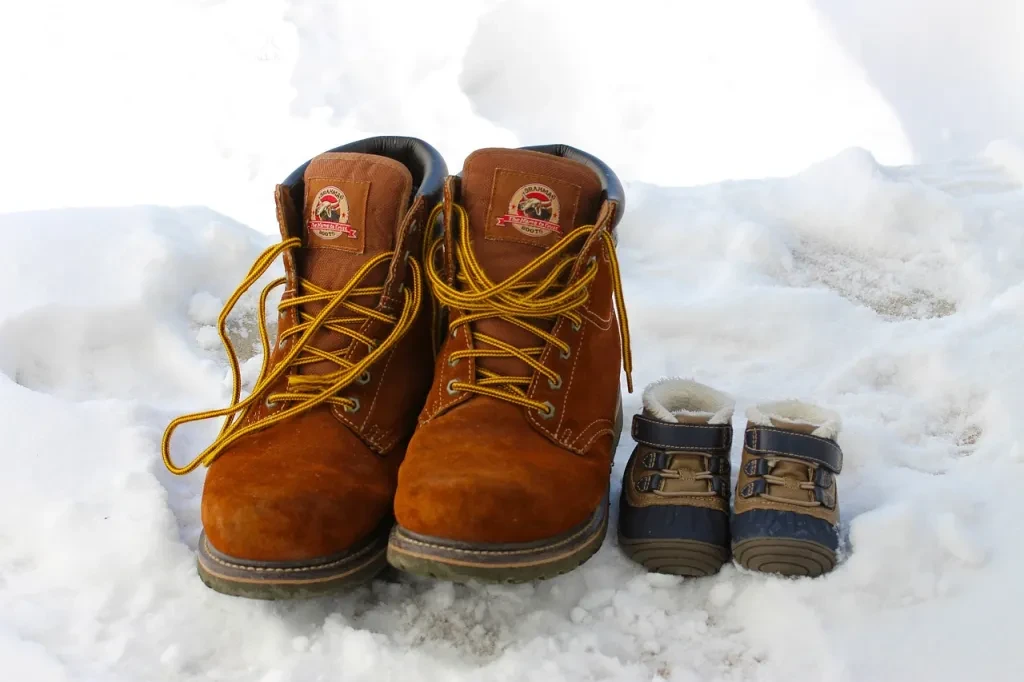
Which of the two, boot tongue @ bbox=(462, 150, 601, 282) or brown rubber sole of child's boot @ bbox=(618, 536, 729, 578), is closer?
brown rubber sole of child's boot @ bbox=(618, 536, 729, 578)

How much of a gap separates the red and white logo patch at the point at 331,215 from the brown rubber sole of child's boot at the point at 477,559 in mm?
520

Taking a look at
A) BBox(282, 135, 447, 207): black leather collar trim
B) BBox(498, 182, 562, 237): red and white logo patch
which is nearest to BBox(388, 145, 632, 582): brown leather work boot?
BBox(498, 182, 562, 237): red and white logo patch

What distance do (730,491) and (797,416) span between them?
0.53 ft

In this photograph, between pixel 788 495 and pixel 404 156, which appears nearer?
pixel 788 495

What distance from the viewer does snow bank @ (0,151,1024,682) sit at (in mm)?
1184

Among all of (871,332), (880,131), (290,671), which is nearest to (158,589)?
(290,671)

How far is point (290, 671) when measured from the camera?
45.4 inches

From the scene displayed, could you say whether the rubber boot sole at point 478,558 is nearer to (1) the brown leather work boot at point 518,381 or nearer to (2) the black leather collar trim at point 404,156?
(1) the brown leather work boot at point 518,381

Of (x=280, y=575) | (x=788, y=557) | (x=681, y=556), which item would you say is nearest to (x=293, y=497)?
(x=280, y=575)

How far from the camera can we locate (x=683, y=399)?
57.9 inches

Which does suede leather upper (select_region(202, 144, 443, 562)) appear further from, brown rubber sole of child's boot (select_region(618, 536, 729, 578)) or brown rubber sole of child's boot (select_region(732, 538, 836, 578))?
brown rubber sole of child's boot (select_region(732, 538, 836, 578))

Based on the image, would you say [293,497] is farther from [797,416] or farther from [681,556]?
[797,416]

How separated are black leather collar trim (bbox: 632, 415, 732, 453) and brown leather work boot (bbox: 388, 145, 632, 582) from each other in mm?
86

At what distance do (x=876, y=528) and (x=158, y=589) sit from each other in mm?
1058
